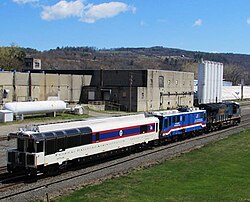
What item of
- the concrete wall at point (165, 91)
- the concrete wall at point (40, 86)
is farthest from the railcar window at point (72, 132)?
the concrete wall at point (165, 91)

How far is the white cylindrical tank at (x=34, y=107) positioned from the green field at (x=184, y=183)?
27264 mm

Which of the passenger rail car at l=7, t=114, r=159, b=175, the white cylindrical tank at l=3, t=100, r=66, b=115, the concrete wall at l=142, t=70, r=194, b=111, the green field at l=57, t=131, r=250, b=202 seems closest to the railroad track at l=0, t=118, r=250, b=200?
the passenger rail car at l=7, t=114, r=159, b=175

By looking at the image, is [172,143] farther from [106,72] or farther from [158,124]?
[106,72]

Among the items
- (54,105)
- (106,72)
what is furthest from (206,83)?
(54,105)

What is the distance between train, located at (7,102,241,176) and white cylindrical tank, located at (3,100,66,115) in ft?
70.8

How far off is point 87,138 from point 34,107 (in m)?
29.5

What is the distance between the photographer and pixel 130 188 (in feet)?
71.1

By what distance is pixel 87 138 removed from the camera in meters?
26.9

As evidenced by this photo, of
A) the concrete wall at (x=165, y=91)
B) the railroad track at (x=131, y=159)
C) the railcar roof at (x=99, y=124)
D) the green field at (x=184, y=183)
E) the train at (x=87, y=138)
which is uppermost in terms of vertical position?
the concrete wall at (x=165, y=91)

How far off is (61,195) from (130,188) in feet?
12.2

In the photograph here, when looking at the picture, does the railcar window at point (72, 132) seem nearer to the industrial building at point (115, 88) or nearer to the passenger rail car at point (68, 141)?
the passenger rail car at point (68, 141)

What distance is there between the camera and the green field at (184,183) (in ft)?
65.5

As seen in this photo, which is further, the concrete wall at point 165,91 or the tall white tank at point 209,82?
the tall white tank at point 209,82

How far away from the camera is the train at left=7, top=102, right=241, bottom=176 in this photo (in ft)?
75.6
